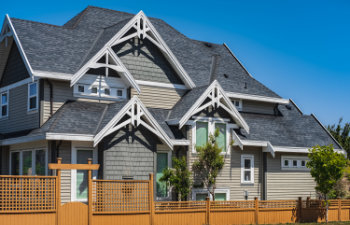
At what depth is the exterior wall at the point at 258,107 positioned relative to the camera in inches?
1320

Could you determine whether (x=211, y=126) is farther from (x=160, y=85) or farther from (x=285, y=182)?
(x=285, y=182)

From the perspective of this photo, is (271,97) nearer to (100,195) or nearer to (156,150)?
(156,150)

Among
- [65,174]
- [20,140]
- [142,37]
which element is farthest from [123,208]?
[142,37]

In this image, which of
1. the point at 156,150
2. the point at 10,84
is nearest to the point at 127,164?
the point at 156,150

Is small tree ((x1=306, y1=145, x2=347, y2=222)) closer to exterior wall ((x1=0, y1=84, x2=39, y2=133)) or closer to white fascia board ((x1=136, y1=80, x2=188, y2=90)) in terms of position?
white fascia board ((x1=136, y1=80, x2=188, y2=90))

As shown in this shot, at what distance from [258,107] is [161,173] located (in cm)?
965

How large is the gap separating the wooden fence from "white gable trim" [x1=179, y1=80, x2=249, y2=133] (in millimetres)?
4917

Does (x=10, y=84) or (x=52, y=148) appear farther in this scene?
(x=10, y=84)

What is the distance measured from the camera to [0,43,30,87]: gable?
90.7 feet

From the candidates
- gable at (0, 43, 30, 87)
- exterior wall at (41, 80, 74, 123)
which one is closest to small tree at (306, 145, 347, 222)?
exterior wall at (41, 80, 74, 123)

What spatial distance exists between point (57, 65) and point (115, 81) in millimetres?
3136

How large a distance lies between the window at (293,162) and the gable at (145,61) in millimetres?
8288

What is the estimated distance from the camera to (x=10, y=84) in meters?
28.7

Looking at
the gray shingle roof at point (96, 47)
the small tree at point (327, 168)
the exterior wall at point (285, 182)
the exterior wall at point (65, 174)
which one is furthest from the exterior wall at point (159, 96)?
the small tree at point (327, 168)
